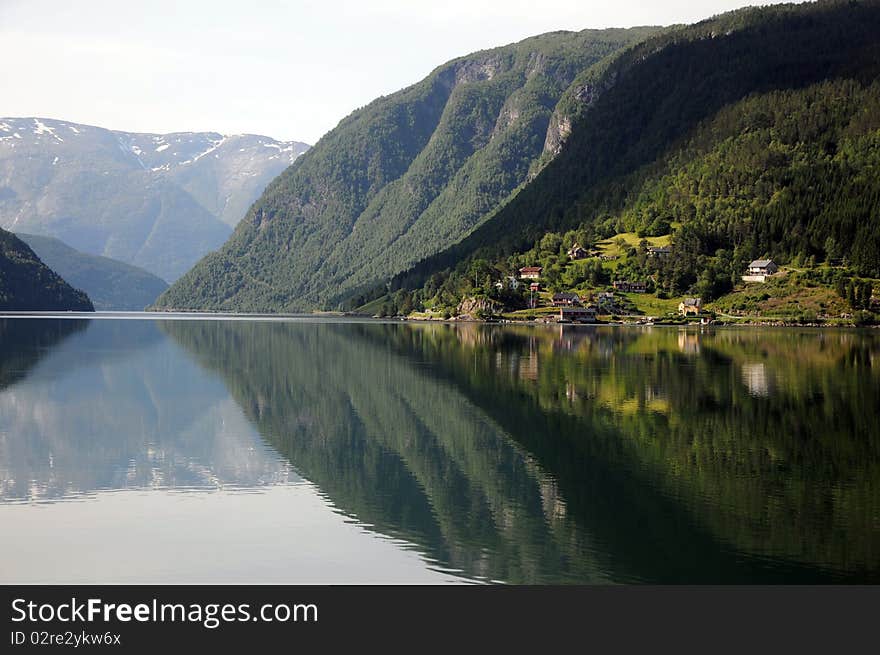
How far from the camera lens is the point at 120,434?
48.5 m

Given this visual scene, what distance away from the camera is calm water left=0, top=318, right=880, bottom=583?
26594mm

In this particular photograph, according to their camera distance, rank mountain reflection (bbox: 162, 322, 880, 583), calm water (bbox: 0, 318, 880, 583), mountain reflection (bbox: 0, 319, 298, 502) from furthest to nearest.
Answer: mountain reflection (bbox: 0, 319, 298, 502) → mountain reflection (bbox: 162, 322, 880, 583) → calm water (bbox: 0, 318, 880, 583)

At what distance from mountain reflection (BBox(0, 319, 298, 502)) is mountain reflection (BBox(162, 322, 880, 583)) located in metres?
2.24

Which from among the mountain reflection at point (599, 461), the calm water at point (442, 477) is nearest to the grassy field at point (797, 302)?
the mountain reflection at point (599, 461)

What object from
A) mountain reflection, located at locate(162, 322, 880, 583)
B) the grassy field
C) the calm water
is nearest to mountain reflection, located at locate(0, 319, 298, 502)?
the calm water

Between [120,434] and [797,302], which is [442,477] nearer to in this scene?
[120,434]

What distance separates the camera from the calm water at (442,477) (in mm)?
26594

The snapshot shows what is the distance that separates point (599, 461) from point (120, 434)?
77.1 feet

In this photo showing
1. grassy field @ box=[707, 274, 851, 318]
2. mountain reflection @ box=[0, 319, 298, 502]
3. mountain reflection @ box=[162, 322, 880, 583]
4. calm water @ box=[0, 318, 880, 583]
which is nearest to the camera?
calm water @ box=[0, 318, 880, 583]

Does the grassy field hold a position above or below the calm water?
below

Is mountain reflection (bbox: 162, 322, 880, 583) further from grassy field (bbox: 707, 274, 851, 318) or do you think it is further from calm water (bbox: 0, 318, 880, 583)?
grassy field (bbox: 707, 274, 851, 318)

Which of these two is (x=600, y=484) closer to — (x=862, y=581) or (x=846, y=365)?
(x=862, y=581)

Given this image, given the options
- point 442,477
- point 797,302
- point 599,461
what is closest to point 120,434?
point 442,477
